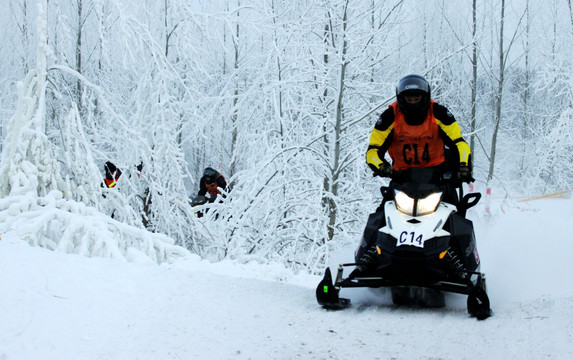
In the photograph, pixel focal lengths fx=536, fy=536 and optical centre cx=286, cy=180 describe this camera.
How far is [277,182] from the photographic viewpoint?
8.98 m

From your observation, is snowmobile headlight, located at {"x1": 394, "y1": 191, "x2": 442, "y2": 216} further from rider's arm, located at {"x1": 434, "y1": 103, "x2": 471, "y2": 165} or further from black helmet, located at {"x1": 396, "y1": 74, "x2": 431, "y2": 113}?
black helmet, located at {"x1": 396, "y1": 74, "x2": 431, "y2": 113}

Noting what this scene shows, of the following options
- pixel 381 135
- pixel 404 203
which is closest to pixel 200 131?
pixel 381 135

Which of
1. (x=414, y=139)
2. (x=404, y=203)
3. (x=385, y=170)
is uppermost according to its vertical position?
(x=414, y=139)

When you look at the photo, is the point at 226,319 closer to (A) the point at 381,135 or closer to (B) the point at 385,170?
(B) the point at 385,170

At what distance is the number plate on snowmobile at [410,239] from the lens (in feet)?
13.1

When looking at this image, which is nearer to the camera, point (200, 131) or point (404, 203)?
point (404, 203)

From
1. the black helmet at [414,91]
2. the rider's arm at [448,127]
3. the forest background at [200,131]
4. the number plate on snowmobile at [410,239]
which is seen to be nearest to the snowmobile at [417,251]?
the number plate on snowmobile at [410,239]

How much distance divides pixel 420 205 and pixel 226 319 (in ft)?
5.60

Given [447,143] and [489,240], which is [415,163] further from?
[489,240]

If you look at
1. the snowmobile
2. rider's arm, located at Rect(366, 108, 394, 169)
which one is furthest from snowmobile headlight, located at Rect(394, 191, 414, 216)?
rider's arm, located at Rect(366, 108, 394, 169)

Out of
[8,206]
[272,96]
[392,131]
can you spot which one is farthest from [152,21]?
[392,131]

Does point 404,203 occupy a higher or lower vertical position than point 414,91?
lower

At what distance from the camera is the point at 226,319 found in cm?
369

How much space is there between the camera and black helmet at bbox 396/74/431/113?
4.54 m
